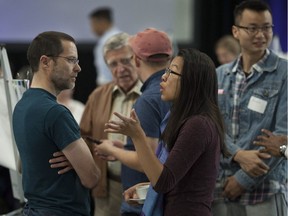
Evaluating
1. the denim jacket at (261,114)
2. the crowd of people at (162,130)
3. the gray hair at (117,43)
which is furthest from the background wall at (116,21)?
the denim jacket at (261,114)

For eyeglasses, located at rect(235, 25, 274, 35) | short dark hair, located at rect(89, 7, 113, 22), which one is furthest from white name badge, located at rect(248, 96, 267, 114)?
short dark hair, located at rect(89, 7, 113, 22)

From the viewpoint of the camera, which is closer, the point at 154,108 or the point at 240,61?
the point at 154,108

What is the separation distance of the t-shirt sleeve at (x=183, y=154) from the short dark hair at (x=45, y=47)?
2.31 ft

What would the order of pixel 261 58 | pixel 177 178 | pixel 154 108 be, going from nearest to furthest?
pixel 177 178 < pixel 154 108 < pixel 261 58

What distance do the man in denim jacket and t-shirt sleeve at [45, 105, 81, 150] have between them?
3.16 feet

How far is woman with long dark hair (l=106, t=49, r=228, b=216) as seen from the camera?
8.29 feet

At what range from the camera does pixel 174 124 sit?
2.63 metres

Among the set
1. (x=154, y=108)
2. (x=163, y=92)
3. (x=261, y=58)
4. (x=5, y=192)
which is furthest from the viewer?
(x=5, y=192)

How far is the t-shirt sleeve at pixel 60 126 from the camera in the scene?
271 centimetres

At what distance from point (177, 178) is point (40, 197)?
2.08 feet

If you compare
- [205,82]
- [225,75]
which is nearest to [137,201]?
[205,82]

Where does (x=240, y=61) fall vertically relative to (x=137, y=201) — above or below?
above

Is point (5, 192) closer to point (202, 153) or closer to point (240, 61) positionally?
point (240, 61)

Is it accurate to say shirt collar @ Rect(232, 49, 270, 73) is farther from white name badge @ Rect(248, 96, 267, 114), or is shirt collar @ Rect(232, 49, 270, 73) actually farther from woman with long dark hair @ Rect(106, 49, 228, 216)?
woman with long dark hair @ Rect(106, 49, 228, 216)
